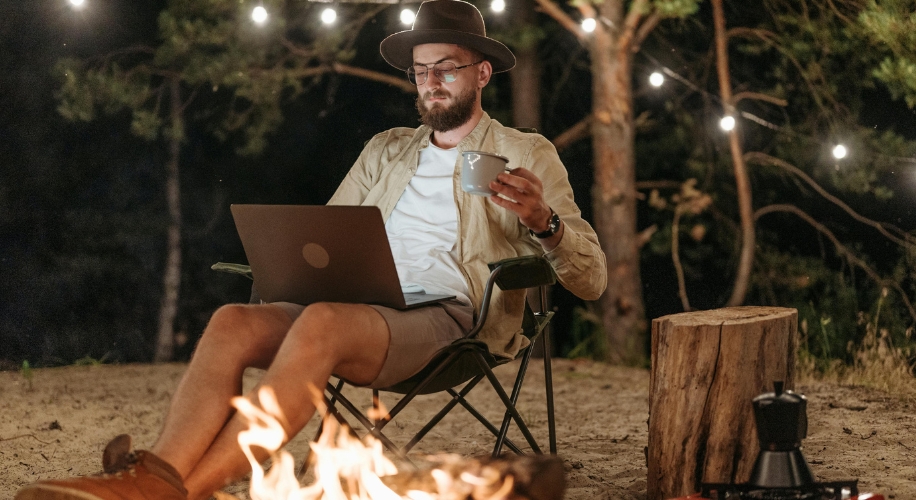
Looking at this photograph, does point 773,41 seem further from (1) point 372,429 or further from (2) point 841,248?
(1) point 372,429

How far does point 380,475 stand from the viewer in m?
2.09

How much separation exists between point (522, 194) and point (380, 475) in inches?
27.4

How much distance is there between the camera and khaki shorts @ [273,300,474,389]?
A: 2.07m

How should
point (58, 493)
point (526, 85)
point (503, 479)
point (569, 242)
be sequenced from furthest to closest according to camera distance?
point (526, 85), point (569, 242), point (503, 479), point (58, 493)

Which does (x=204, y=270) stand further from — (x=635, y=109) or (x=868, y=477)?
(x=868, y=477)

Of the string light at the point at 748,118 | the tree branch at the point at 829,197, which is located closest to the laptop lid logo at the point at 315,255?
the string light at the point at 748,118

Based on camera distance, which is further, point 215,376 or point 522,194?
point 522,194

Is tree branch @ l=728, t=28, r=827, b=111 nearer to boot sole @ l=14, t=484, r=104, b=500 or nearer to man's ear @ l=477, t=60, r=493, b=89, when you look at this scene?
man's ear @ l=477, t=60, r=493, b=89

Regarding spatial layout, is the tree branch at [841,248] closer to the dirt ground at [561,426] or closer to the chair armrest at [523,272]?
the dirt ground at [561,426]

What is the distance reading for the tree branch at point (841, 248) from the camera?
17.1 ft

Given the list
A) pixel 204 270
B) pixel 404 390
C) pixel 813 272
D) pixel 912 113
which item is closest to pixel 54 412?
pixel 404 390

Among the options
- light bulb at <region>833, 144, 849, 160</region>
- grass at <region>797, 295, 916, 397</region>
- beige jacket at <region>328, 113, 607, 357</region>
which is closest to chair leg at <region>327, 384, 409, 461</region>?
beige jacket at <region>328, 113, 607, 357</region>

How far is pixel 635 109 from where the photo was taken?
22.6ft

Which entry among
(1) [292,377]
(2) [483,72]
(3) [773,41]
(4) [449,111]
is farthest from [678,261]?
(1) [292,377]
